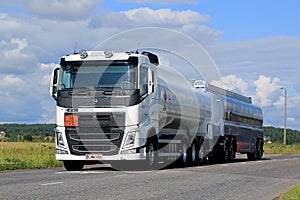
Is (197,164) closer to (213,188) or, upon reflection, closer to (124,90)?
(124,90)

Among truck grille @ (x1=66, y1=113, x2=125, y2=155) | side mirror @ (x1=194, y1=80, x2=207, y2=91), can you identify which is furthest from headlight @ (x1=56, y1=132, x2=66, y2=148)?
side mirror @ (x1=194, y1=80, x2=207, y2=91)

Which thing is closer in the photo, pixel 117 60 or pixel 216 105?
pixel 117 60

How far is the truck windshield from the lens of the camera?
22.8 metres

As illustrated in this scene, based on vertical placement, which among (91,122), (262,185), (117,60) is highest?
(117,60)

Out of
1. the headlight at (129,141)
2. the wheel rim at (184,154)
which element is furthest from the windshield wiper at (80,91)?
the wheel rim at (184,154)

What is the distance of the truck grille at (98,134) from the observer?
74.7 feet

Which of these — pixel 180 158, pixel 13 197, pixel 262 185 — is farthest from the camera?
pixel 180 158

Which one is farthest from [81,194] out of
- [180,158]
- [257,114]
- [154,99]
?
[257,114]

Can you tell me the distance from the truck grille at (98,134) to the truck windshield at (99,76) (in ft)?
3.17

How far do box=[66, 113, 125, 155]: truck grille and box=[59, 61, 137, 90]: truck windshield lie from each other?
0.97 meters

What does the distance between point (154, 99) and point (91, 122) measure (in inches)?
106

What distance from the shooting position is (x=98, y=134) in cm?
2284

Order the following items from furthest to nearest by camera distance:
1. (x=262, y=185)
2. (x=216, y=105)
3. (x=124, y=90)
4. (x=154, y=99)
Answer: (x=216, y=105) < (x=154, y=99) < (x=124, y=90) < (x=262, y=185)

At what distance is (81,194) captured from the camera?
13758 mm
